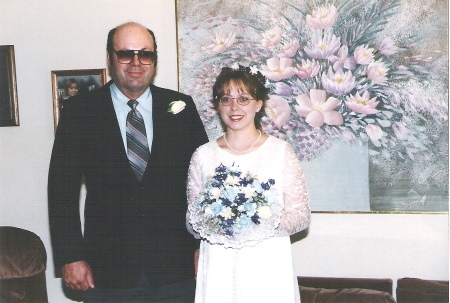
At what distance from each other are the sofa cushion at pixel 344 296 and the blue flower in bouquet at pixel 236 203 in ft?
4.14

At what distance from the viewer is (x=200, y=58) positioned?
141 inches

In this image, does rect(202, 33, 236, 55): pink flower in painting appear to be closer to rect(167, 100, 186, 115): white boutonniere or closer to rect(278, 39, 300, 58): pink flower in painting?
rect(278, 39, 300, 58): pink flower in painting

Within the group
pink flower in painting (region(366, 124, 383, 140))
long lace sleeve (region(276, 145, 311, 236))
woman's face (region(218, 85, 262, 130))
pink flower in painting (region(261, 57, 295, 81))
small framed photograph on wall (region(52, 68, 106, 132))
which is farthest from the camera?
small framed photograph on wall (region(52, 68, 106, 132))

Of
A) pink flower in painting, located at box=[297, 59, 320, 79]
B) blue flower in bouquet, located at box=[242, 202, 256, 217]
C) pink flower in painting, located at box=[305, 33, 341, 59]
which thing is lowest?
blue flower in bouquet, located at box=[242, 202, 256, 217]

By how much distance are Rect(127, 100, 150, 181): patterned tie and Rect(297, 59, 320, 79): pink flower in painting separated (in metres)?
1.30

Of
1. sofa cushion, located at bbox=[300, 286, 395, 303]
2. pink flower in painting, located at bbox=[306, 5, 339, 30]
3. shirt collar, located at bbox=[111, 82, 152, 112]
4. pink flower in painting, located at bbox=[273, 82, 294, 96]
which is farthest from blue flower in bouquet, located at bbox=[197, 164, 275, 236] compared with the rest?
pink flower in painting, located at bbox=[306, 5, 339, 30]

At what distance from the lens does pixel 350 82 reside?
11.1 ft

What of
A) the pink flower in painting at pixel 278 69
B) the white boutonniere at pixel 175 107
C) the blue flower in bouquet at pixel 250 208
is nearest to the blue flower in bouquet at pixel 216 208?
the blue flower in bouquet at pixel 250 208

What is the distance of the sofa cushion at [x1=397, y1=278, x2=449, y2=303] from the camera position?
3.08 m

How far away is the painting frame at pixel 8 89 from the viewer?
12.6 ft

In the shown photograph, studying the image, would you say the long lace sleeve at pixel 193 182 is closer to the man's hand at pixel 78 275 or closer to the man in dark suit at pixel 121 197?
the man in dark suit at pixel 121 197

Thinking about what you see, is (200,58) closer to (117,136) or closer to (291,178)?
(117,136)

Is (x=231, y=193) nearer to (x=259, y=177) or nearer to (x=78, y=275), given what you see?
(x=259, y=177)

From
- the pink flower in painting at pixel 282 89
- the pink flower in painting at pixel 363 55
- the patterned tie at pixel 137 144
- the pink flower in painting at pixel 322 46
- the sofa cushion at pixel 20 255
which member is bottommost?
the sofa cushion at pixel 20 255
